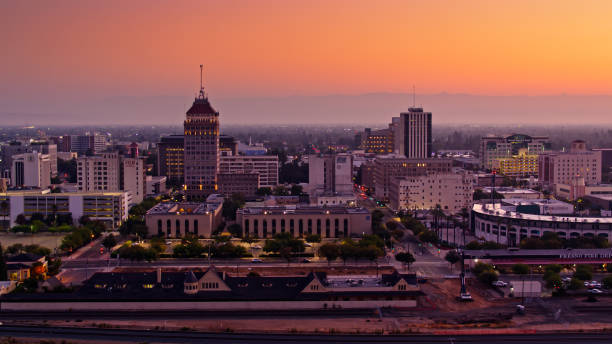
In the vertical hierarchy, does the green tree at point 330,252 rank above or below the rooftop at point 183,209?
below

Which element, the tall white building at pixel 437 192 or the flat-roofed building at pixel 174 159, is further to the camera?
the flat-roofed building at pixel 174 159

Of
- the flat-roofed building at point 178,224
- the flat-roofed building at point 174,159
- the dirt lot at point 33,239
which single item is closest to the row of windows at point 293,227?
the flat-roofed building at point 178,224

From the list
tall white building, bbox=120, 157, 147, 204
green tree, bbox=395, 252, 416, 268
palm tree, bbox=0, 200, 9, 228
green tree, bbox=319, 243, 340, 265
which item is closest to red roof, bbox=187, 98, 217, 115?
tall white building, bbox=120, 157, 147, 204

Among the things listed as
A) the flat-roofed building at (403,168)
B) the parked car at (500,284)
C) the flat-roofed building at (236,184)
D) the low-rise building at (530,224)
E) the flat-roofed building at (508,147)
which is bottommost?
the parked car at (500,284)

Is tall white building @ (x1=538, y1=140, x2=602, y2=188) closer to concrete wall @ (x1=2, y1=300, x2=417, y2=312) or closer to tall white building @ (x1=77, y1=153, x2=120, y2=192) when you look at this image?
tall white building @ (x1=77, y1=153, x2=120, y2=192)

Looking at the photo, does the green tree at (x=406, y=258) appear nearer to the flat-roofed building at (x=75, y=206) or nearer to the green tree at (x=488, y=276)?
the green tree at (x=488, y=276)

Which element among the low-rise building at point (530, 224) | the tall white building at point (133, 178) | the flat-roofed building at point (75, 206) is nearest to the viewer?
the low-rise building at point (530, 224)

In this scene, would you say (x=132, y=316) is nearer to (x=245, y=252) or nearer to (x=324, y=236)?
(x=245, y=252)
